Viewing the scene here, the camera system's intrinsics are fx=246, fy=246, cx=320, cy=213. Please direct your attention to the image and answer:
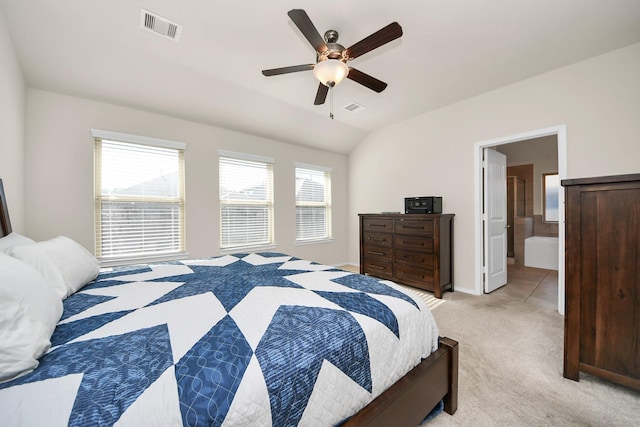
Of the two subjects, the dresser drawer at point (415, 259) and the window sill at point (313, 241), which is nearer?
the dresser drawer at point (415, 259)

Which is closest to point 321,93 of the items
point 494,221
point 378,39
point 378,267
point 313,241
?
point 378,39

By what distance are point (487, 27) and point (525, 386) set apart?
2.84m

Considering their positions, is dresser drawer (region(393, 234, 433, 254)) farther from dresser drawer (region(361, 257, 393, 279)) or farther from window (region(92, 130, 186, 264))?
window (region(92, 130, 186, 264))

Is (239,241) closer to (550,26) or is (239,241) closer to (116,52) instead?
(116,52)

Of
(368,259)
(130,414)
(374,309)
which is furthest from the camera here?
(368,259)

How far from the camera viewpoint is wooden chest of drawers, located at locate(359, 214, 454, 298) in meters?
3.28

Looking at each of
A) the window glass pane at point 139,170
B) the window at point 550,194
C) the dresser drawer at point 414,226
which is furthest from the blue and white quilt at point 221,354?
the window at point 550,194

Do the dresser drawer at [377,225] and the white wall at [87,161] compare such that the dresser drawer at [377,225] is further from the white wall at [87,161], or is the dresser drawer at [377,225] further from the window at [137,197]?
the window at [137,197]

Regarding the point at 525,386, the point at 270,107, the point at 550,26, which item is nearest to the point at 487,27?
the point at 550,26

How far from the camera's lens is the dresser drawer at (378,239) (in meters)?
3.82

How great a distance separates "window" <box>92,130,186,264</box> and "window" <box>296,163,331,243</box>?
6.47 ft

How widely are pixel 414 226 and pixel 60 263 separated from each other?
11.5 feet

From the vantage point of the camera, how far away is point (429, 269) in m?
3.33

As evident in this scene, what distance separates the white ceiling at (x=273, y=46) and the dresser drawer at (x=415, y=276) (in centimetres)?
240
